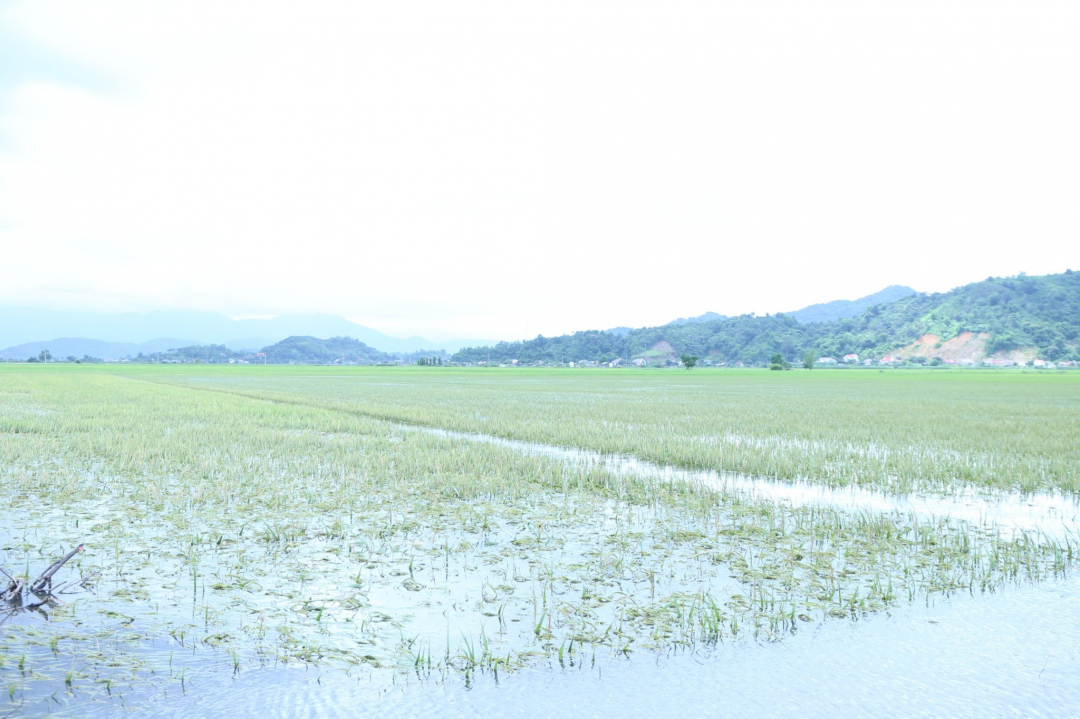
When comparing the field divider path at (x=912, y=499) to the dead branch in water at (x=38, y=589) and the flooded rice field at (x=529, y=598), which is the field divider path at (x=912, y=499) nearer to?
the flooded rice field at (x=529, y=598)

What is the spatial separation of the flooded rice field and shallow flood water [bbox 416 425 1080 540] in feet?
0.21

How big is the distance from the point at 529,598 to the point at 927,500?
620 centimetres

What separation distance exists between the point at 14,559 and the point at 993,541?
866cm

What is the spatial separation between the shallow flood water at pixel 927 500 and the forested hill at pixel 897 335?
126 m

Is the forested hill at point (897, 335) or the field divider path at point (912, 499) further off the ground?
the forested hill at point (897, 335)

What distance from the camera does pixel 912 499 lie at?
827cm

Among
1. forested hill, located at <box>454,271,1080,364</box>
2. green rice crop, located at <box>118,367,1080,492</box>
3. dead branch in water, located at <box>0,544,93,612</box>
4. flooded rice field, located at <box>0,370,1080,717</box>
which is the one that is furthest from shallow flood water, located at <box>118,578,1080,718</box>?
forested hill, located at <box>454,271,1080,364</box>

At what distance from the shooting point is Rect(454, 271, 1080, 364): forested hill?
115 m

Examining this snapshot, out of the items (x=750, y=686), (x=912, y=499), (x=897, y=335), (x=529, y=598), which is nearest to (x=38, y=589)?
(x=529, y=598)

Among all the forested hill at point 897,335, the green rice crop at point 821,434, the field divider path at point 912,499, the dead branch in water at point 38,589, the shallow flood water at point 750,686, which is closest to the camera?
the shallow flood water at point 750,686

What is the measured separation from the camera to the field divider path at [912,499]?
22.9 feet

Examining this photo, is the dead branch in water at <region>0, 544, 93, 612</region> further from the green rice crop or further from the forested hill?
the forested hill

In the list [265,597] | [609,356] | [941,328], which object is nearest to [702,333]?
[609,356]

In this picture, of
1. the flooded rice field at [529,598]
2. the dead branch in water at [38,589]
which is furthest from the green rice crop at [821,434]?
the dead branch in water at [38,589]
